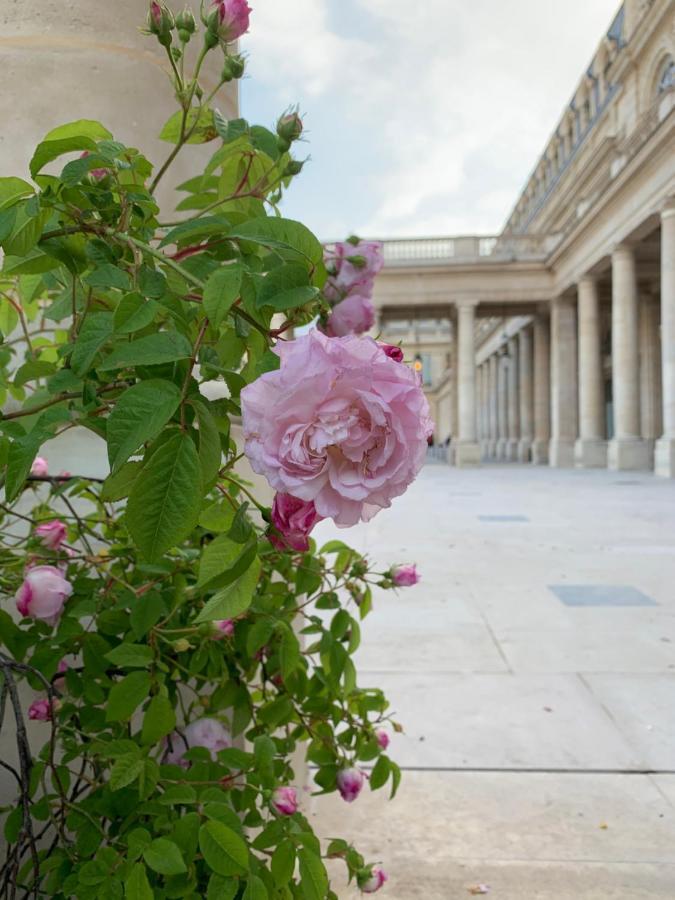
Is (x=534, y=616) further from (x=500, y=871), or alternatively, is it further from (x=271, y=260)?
(x=271, y=260)

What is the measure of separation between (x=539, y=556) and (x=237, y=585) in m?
5.24

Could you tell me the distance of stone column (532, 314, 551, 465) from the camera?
106 feet

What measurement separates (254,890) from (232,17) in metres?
1.07

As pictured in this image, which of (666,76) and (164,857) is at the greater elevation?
(666,76)

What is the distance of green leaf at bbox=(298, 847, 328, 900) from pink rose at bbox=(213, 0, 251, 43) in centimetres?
106

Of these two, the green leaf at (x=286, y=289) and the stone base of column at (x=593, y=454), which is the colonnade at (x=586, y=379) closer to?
the stone base of column at (x=593, y=454)

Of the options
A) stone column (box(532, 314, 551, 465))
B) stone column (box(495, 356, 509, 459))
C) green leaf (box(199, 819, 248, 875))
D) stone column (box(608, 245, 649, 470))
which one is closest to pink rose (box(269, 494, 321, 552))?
green leaf (box(199, 819, 248, 875))

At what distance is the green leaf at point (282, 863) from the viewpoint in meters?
0.95

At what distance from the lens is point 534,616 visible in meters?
3.77

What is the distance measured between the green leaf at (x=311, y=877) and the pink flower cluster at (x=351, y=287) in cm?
73

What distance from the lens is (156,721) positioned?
0.99 m

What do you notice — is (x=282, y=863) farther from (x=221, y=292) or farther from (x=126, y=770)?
(x=221, y=292)

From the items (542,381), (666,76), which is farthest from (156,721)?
(542,381)

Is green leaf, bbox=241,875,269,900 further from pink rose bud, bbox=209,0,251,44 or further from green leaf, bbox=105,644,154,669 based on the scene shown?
pink rose bud, bbox=209,0,251,44
